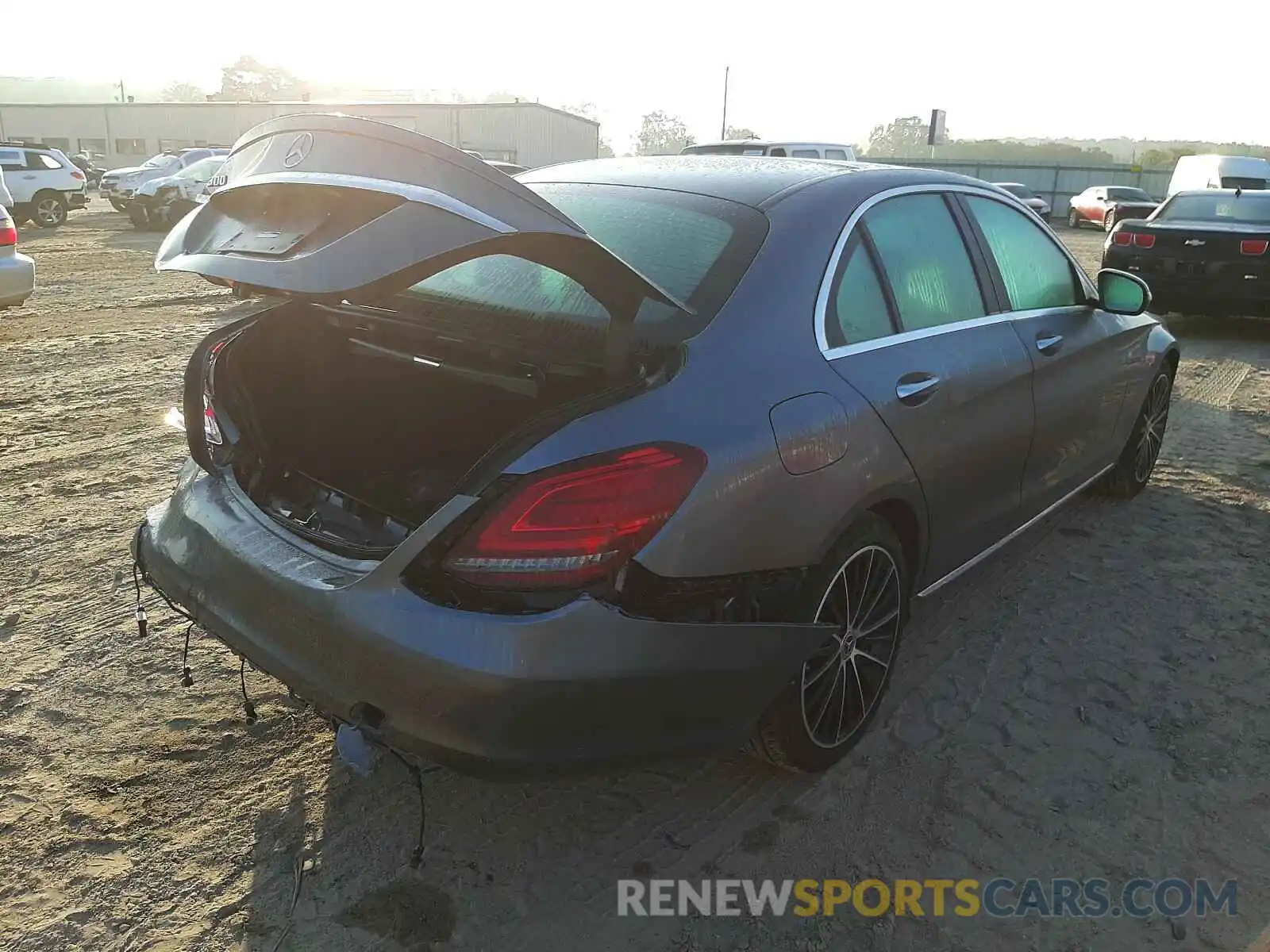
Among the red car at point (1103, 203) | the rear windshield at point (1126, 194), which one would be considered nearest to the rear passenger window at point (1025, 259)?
the red car at point (1103, 203)

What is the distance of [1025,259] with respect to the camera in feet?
12.7

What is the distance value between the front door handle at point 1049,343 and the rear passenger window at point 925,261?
1.24 feet

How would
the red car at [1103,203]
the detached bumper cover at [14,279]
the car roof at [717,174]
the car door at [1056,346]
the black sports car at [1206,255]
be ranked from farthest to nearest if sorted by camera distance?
1. the red car at [1103,203]
2. the black sports car at [1206,255]
3. the detached bumper cover at [14,279]
4. the car door at [1056,346]
5. the car roof at [717,174]

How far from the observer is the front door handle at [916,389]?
2820mm

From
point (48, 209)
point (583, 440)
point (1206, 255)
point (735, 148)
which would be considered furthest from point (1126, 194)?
point (583, 440)

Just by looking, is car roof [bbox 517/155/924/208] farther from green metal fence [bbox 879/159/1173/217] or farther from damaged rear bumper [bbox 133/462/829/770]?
green metal fence [bbox 879/159/1173/217]

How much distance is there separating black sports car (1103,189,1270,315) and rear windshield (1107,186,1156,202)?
2093cm

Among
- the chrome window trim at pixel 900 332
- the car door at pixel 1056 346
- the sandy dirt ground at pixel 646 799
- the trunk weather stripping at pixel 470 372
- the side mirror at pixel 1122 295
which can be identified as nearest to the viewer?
the sandy dirt ground at pixel 646 799

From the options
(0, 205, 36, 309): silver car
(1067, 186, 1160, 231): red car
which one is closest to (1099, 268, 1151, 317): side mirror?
(0, 205, 36, 309): silver car

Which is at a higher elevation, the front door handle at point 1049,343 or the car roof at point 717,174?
the car roof at point 717,174

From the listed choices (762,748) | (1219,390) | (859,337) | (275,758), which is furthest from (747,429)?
(1219,390)

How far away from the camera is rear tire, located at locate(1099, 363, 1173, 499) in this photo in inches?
195

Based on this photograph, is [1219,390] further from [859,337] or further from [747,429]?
[747,429]

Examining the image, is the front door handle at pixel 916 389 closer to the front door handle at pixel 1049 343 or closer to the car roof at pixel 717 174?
the car roof at pixel 717 174
